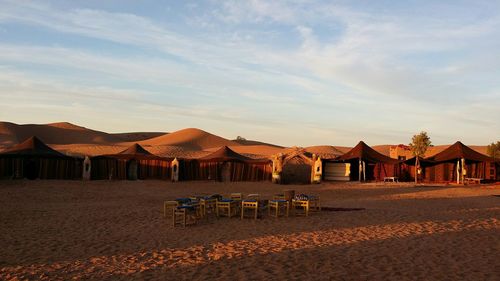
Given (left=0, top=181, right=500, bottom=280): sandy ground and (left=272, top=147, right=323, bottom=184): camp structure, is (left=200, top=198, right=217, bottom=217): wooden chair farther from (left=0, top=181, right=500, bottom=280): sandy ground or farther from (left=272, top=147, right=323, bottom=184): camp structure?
(left=272, top=147, right=323, bottom=184): camp structure

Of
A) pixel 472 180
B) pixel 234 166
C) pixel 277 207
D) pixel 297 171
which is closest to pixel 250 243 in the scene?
pixel 277 207

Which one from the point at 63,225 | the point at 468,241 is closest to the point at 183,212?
the point at 63,225

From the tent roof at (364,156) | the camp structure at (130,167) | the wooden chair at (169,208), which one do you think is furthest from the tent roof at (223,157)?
the wooden chair at (169,208)

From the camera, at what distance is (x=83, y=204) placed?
57.2ft

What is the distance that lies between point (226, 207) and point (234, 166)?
52.5 feet

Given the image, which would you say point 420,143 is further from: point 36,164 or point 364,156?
point 36,164

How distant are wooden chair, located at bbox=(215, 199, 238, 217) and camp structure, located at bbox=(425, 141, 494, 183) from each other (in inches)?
854

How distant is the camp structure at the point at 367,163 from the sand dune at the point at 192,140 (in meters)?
49.5

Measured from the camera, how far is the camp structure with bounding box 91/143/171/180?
2959 cm

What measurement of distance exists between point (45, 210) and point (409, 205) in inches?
533

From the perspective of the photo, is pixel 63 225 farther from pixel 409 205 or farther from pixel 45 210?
pixel 409 205

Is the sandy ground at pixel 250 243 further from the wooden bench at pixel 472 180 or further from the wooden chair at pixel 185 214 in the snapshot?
the wooden bench at pixel 472 180

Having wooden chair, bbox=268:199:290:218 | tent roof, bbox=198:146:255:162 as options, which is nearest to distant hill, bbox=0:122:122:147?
tent roof, bbox=198:146:255:162

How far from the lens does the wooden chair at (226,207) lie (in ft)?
47.5
